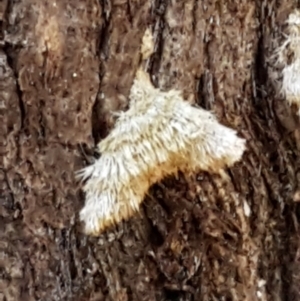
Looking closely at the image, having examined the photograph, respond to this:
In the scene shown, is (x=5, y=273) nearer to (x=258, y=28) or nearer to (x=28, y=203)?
(x=28, y=203)

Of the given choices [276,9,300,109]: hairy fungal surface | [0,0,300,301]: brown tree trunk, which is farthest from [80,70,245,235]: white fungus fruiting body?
[276,9,300,109]: hairy fungal surface

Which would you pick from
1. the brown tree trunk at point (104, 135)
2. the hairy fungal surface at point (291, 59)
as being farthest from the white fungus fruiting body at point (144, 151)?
the hairy fungal surface at point (291, 59)

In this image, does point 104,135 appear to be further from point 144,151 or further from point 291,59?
point 291,59

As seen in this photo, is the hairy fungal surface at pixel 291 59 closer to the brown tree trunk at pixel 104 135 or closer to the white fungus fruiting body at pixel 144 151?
the brown tree trunk at pixel 104 135

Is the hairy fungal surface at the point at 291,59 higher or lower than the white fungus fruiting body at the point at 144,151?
higher

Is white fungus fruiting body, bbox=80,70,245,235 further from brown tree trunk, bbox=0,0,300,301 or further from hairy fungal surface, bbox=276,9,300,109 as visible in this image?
hairy fungal surface, bbox=276,9,300,109

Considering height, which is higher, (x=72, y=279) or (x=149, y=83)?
(x=149, y=83)

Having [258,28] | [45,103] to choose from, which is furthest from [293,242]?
[45,103]
